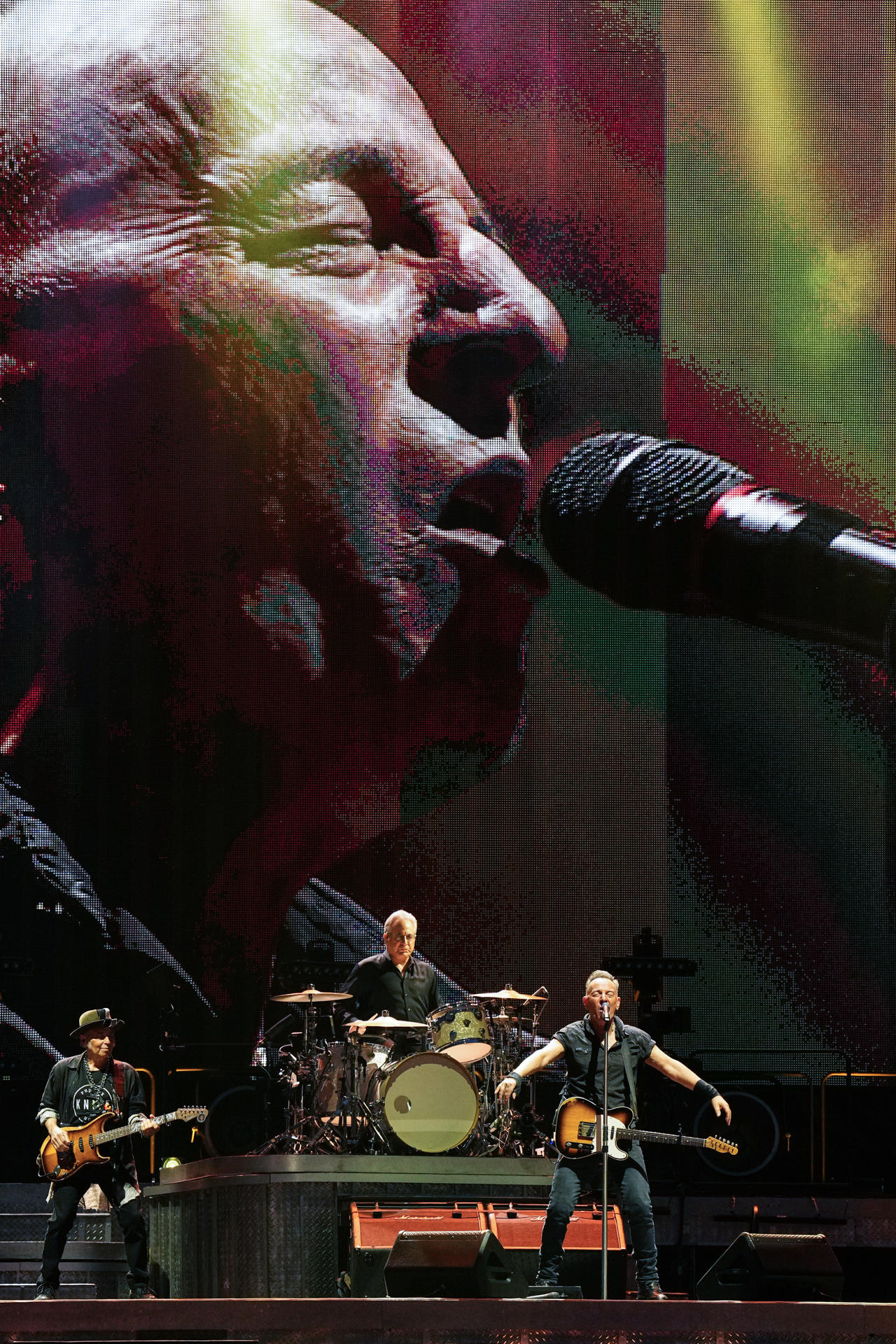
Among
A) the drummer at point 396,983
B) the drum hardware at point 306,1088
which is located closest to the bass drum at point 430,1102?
the drum hardware at point 306,1088

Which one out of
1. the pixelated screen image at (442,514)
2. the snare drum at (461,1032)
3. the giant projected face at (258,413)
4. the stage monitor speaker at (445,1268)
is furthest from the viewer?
→ the giant projected face at (258,413)

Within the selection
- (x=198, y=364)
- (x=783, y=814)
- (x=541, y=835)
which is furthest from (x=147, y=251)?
(x=783, y=814)

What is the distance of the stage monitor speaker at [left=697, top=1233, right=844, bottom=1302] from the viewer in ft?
21.6

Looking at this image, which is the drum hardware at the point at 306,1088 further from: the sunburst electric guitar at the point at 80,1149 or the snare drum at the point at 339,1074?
the sunburst electric guitar at the point at 80,1149

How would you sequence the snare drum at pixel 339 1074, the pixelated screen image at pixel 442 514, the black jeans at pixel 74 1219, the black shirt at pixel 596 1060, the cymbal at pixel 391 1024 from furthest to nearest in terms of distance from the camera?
1. the pixelated screen image at pixel 442 514
2. the snare drum at pixel 339 1074
3. the cymbal at pixel 391 1024
4. the black jeans at pixel 74 1219
5. the black shirt at pixel 596 1060

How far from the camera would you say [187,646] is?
12.0 m

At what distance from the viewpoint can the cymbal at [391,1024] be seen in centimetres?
858

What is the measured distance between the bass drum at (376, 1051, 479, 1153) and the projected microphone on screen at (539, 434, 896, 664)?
456 centimetres

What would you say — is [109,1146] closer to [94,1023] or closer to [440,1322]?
[94,1023]

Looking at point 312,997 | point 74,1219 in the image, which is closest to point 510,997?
point 312,997

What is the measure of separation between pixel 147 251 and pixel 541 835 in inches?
193

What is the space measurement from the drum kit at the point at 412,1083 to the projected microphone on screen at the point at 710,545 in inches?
143

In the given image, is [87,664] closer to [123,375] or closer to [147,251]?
[123,375]

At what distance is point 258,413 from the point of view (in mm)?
12180
